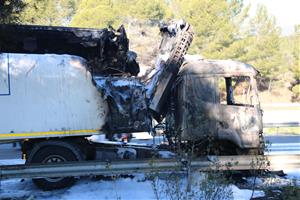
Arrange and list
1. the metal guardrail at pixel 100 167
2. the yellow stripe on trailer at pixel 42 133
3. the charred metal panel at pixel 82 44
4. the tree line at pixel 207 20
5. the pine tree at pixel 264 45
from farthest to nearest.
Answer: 1. the pine tree at pixel 264 45
2. the tree line at pixel 207 20
3. the charred metal panel at pixel 82 44
4. the yellow stripe on trailer at pixel 42 133
5. the metal guardrail at pixel 100 167

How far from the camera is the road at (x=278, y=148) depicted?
16.2 meters

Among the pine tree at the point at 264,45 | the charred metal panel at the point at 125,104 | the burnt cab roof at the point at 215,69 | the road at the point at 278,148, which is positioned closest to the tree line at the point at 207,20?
the pine tree at the point at 264,45

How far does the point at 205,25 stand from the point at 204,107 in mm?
37555

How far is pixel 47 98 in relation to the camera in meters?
9.37

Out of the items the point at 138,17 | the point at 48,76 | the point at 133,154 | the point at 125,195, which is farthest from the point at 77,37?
the point at 138,17

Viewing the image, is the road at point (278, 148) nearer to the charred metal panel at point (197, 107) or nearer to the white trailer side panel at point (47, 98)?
the charred metal panel at point (197, 107)

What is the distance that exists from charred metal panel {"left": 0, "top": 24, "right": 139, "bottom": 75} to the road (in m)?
4.53

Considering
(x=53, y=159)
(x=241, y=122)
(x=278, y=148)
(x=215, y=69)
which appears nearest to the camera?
(x=53, y=159)

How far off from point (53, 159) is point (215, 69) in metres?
3.94

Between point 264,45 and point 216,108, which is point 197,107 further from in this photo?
point 264,45

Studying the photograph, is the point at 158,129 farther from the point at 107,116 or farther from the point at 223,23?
the point at 223,23

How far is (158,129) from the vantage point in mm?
10672

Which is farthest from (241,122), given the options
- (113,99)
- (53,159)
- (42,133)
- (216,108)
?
(42,133)

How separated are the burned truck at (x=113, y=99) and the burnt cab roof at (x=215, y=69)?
0.02 m
